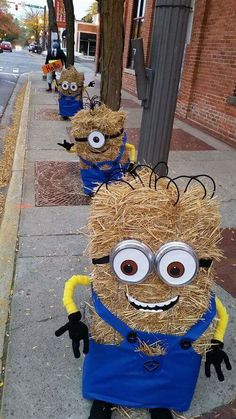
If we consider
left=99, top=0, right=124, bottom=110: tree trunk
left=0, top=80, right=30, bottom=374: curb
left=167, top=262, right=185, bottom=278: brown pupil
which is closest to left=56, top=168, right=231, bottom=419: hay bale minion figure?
left=167, top=262, right=185, bottom=278: brown pupil

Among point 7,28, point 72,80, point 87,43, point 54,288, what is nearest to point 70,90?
point 72,80

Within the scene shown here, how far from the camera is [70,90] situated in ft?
30.8

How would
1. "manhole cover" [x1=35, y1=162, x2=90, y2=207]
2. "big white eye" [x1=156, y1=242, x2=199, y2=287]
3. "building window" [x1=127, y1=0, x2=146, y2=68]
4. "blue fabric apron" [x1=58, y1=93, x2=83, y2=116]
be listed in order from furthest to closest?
"building window" [x1=127, y1=0, x2=146, y2=68] → "blue fabric apron" [x1=58, y1=93, x2=83, y2=116] → "manhole cover" [x1=35, y1=162, x2=90, y2=207] → "big white eye" [x1=156, y1=242, x2=199, y2=287]

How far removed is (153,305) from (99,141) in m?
3.10

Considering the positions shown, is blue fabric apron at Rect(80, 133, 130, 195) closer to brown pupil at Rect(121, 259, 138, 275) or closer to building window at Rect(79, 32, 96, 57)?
brown pupil at Rect(121, 259, 138, 275)

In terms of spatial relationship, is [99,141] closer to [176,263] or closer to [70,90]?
[176,263]

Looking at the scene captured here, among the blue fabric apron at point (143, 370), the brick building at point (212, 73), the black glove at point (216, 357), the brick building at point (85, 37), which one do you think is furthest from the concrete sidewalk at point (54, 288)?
the brick building at point (85, 37)

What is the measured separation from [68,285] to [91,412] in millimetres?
731

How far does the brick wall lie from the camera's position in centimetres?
844

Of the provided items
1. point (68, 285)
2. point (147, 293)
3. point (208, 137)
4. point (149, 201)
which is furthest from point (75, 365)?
point (208, 137)

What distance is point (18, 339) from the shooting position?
268 centimetres

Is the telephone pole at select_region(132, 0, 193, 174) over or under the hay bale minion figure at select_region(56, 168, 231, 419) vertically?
over

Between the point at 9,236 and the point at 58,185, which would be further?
the point at 58,185

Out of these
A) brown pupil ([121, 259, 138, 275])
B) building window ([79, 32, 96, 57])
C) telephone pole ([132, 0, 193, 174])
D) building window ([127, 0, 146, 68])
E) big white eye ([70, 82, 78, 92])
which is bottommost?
building window ([79, 32, 96, 57])
